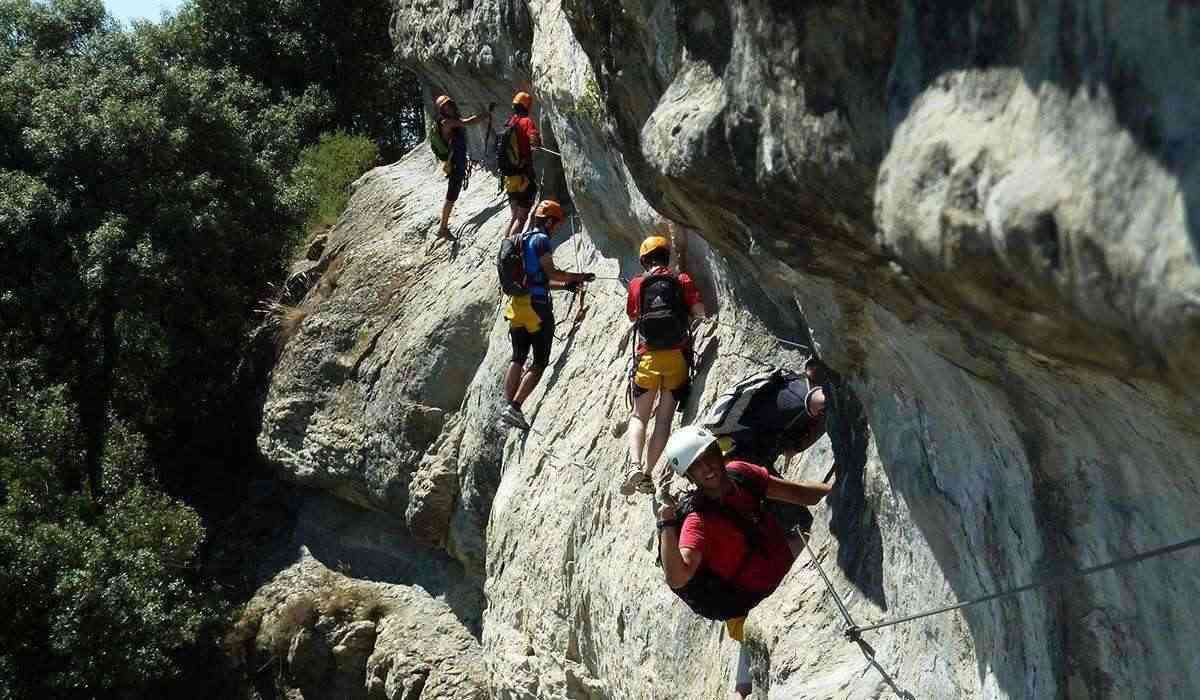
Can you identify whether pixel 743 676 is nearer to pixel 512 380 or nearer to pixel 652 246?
pixel 652 246

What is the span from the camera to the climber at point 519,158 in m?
14.7

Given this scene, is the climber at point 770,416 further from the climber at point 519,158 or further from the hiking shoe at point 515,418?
the climber at point 519,158

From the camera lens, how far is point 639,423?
33.4 ft

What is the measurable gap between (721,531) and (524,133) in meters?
8.06

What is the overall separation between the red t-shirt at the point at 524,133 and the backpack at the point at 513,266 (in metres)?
2.30

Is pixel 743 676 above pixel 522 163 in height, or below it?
below

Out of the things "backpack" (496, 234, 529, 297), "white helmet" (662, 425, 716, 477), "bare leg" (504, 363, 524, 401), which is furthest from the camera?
"bare leg" (504, 363, 524, 401)

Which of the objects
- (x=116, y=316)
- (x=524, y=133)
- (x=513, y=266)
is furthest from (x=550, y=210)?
(x=116, y=316)

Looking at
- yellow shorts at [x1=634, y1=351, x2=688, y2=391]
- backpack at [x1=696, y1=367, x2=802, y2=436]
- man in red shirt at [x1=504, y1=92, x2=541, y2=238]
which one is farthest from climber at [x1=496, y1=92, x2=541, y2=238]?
backpack at [x1=696, y1=367, x2=802, y2=436]

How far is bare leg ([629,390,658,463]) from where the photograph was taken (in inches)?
397

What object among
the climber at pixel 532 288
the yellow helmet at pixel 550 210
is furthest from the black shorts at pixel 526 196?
the yellow helmet at pixel 550 210

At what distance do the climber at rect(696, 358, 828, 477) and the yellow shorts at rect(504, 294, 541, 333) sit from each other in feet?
15.5

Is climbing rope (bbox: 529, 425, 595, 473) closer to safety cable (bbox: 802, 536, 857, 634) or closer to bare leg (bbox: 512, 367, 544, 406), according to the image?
bare leg (bbox: 512, 367, 544, 406)

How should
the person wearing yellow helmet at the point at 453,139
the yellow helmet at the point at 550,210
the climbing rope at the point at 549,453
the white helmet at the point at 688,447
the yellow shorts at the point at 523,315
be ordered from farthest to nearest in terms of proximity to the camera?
1. the person wearing yellow helmet at the point at 453,139
2. the yellow shorts at the point at 523,315
3. the yellow helmet at the point at 550,210
4. the climbing rope at the point at 549,453
5. the white helmet at the point at 688,447
